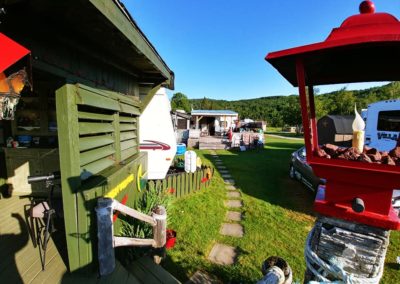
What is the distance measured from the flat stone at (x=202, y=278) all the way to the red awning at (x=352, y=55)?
3279mm

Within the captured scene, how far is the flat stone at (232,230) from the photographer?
5094 mm

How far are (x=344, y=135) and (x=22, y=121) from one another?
19.5 meters

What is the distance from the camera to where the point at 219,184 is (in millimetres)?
8984

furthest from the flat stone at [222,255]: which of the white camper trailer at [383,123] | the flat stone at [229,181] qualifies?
the white camper trailer at [383,123]

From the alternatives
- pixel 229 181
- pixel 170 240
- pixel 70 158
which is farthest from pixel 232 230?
pixel 229 181

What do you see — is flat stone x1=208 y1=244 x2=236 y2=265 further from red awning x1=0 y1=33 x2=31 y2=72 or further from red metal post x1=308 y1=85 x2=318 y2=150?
red awning x1=0 y1=33 x2=31 y2=72

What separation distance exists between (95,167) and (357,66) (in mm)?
3067

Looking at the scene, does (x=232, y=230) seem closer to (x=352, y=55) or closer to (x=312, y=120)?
(x=312, y=120)

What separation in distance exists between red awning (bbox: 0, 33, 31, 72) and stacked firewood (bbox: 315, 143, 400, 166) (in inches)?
73.6

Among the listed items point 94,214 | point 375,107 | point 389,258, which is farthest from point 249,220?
point 375,107

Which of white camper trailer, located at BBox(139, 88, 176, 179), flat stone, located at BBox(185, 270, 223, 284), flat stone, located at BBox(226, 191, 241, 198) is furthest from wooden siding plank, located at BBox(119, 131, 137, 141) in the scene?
flat stone, located at BBox(226, 191, 241, 198)

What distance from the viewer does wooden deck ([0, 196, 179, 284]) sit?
8.54 ft

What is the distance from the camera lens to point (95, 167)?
3066 mm

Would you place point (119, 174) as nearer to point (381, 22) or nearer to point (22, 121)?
point (22, 121)
